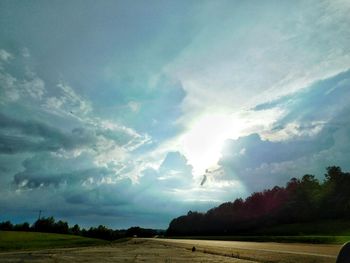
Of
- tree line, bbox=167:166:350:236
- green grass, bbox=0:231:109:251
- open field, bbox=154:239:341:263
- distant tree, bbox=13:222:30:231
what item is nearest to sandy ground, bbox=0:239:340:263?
open field, bbox=154:239:341:263

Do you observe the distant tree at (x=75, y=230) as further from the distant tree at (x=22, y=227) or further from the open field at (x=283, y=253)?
the open field at (x=283, y=253)

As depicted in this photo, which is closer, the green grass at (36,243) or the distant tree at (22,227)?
the green grass at (36,243)

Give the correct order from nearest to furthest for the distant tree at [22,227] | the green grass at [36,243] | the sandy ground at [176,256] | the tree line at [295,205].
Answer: the sandy ground at [176,256], the green grass at [36,243], the tree line at [295,205], the distant tree at [22,227]

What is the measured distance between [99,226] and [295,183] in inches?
3632

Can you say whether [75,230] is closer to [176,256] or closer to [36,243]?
[36,243]

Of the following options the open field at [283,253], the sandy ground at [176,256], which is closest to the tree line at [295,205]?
the open field at [283,253]

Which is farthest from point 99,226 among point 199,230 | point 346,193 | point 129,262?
point 129,262

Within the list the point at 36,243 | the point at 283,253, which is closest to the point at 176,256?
the point at 283,253

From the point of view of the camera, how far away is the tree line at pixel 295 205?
8991 cm

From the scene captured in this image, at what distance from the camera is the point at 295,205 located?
101250 mm

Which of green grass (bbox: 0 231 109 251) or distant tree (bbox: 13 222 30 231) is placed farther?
distant tree (bbox: 13 222 30 231)

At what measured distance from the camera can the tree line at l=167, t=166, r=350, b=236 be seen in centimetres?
8991

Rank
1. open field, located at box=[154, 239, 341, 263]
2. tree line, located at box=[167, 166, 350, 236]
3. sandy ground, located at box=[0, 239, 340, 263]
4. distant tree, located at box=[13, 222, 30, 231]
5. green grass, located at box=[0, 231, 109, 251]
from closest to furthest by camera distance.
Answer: sandy ground, located at box=[0, 239, 340, 263] < open field, located at box=[154, 239, 341, 263] < green grass, located at box=[0, 231, 109, 251] < tree line, located at box=[167, 166, 350, 236] < distant tree, located at box=[13, 222, 30, 231]

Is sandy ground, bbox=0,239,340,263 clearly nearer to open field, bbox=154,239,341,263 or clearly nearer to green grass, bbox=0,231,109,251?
open field, bbox=154,239,341,263
